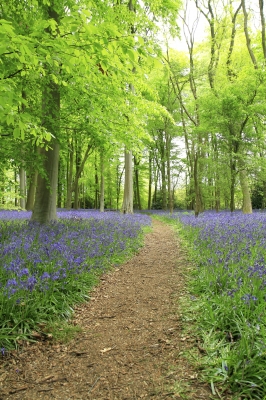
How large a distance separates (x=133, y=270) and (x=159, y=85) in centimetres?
2200

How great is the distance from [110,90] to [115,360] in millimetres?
7089

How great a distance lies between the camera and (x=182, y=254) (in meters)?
7.06

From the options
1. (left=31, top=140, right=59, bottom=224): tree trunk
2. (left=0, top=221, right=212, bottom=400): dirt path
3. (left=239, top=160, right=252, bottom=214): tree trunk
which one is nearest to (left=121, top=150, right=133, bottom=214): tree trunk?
(left=239, top=160, right=252, bottom=214): tree trunk

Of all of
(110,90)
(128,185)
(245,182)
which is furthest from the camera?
(128,185)

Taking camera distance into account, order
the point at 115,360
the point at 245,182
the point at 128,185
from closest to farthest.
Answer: the point at 115,360
the point at 245,182
the point at 128,185

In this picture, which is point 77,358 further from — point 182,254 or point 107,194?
point 107,194

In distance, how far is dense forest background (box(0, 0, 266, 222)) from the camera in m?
2.96

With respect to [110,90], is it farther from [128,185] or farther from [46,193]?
[128,185]

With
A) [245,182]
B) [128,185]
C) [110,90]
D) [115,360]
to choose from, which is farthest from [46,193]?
[245,182]

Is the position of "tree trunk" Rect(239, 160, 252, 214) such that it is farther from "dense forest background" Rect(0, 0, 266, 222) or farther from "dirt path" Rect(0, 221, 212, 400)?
"dirt path" Rect(0, 221, 212, 400)

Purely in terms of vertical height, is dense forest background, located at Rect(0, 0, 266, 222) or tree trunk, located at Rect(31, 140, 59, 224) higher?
dense forest background, located at Rect(0, 0, 266, 222)

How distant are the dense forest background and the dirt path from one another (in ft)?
8.28

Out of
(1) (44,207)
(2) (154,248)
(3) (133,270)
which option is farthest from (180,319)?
(1) (44,207)

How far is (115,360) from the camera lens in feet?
8.65
